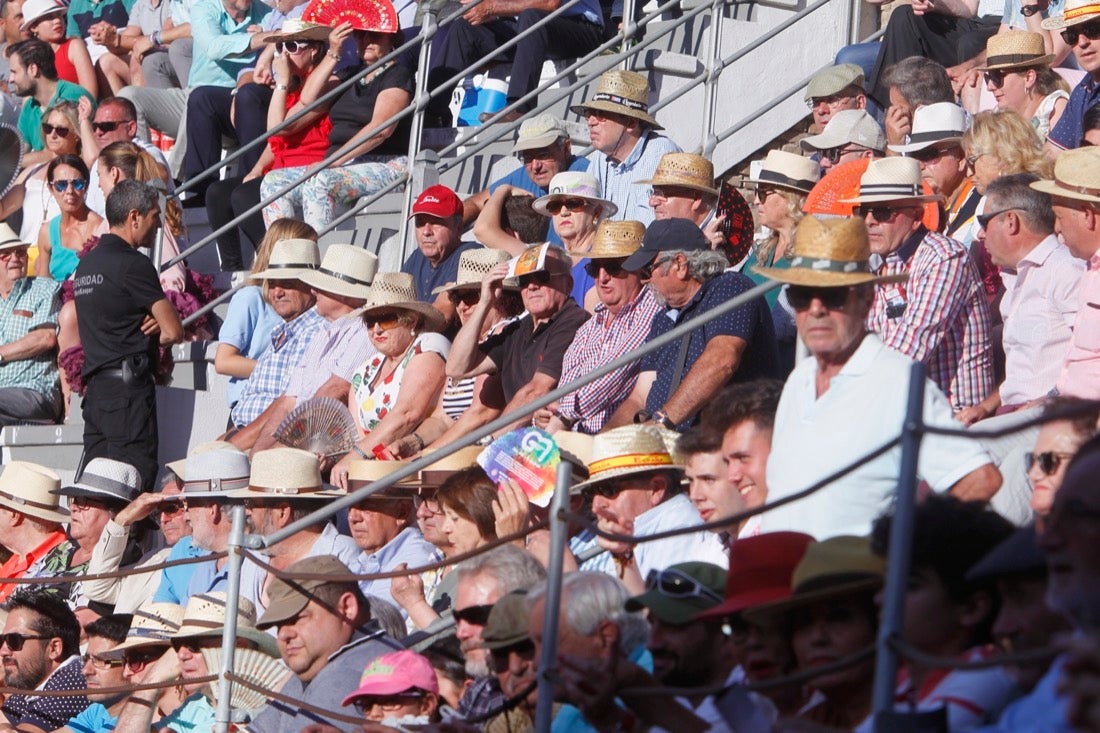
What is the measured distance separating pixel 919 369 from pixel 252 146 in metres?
8.23

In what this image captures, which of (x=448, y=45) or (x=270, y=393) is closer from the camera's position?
(x=270, y=393)

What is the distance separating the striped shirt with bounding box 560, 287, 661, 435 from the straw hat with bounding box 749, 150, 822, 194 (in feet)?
3.32

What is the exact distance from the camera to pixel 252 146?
11.3 meters

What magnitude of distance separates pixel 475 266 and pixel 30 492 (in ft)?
8.31

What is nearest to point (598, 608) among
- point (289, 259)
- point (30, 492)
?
point (289, 259)

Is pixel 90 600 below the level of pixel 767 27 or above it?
below

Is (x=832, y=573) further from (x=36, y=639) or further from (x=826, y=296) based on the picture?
(x=36, y=639)

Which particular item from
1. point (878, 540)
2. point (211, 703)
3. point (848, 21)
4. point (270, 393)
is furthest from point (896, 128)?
point (878, 540)

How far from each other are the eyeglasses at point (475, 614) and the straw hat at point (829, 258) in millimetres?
1180

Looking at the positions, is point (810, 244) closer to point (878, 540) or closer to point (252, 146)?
point (878, 540)

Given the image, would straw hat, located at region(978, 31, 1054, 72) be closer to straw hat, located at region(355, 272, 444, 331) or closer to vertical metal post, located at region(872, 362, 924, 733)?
straw hat, located at region(355, 272, 444, 331)

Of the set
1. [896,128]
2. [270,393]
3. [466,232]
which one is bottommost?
[270,393]

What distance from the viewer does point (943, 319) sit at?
6.30m

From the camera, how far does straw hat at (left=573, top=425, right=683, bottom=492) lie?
609 cm
